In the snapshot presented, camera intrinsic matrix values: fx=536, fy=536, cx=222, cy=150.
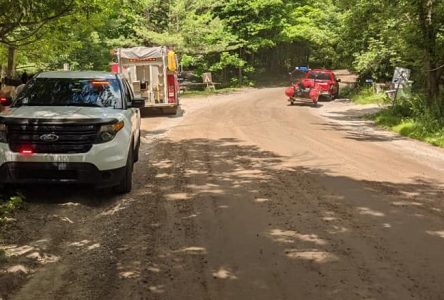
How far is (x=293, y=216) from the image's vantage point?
6.81m

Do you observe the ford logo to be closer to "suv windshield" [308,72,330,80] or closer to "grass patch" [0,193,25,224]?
"grass patch" [0,193,25,224]

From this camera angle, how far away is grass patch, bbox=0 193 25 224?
6.73 m

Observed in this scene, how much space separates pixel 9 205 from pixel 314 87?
2214 cm

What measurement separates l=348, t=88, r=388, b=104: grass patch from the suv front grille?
2291 cm

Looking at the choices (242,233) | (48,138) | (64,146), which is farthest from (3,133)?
(242,233)

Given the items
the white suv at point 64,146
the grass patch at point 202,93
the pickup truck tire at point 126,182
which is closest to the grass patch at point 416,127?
the pickup truck tire at point 126,182

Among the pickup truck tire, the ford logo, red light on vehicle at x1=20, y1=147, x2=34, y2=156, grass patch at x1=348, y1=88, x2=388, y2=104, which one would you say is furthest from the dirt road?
grass patch at x1=348, y1=88, x2=388, y2=104

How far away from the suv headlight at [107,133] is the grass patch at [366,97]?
2246cm

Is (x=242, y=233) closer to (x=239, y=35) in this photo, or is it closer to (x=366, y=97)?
(x=366, y=97)

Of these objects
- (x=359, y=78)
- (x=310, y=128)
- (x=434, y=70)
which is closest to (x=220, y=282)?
(x=310, y=128)

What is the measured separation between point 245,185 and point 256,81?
43215 mm

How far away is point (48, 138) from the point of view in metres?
7.20

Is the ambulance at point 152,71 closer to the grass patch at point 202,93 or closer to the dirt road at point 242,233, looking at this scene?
the dirt road at point 242,233

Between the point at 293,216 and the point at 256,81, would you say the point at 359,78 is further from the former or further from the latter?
the point at 293,216
